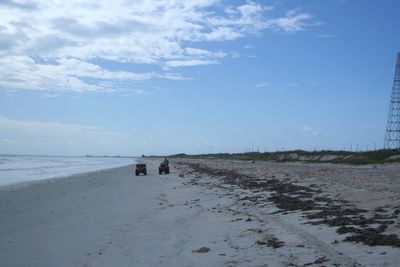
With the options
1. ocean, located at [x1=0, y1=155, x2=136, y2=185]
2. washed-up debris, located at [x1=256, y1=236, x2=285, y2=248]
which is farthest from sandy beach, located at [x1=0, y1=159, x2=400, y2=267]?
ocean, located at [x1=0, y1=155, x2=136, y2=185]

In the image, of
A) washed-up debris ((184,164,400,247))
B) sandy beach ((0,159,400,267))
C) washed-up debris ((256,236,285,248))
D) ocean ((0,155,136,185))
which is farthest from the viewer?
ocean ((0,155,136,185))

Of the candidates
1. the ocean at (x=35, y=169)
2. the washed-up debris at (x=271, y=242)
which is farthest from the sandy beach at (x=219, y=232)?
the ocean at (x=35, y=169)

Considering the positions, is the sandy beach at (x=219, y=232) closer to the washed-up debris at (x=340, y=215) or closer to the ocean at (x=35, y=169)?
the washed-up debris at (x=340, y=215)

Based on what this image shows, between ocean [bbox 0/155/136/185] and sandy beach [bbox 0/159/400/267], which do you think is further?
ocean [bbox 0/155/136/185]

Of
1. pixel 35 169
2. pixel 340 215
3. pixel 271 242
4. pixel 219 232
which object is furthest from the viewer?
pixel 35 169

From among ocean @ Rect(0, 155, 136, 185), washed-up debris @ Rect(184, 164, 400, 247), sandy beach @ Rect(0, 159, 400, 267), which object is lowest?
ocean @ Rect(0, 155, 136, 185)

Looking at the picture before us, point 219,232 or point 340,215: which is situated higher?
point 340,215

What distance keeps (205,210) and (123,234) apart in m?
3.92

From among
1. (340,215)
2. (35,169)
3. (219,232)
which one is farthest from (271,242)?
(35,169)

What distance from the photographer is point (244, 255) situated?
7832 millimetres

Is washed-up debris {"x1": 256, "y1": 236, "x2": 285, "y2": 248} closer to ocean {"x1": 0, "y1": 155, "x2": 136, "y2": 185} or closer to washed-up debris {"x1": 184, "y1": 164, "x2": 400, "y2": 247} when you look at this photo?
washed-up debris {"x1": 184, "y1": 164, "x2": 400, "y2": 247}

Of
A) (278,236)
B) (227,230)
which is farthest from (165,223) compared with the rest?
(278,236)

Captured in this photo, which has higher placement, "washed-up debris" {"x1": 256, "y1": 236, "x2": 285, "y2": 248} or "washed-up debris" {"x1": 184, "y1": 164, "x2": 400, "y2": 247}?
"washed-up debris" {"x1": 184, "y1": 164, "x2": 400, "y2": 247}

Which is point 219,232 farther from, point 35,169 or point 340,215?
point 35,169
